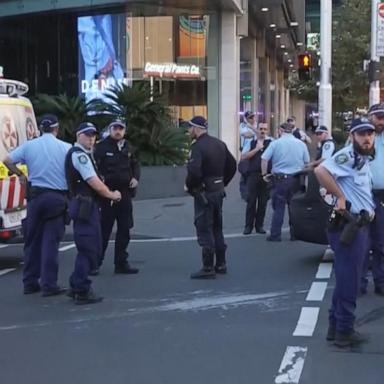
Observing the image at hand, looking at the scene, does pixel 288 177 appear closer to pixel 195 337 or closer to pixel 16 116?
pixel 16 116

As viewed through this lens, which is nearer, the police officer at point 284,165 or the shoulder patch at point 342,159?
the shoulder patch at point 342,159

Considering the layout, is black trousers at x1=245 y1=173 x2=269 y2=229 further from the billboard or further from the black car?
the billboard

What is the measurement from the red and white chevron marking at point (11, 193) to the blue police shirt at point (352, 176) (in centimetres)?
479

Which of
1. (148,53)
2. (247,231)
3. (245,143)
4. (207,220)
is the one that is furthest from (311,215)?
(148,53)

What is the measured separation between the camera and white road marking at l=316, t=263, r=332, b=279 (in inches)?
374

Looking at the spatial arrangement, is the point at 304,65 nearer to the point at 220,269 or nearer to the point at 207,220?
the point at 220,269

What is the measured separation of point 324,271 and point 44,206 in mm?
3424

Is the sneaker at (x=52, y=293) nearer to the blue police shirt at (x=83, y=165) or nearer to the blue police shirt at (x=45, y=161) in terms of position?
the blue police shirt at (x=45, y=161)

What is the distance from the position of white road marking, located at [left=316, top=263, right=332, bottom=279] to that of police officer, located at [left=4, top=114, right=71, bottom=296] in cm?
294

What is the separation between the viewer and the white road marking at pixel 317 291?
8289 mm

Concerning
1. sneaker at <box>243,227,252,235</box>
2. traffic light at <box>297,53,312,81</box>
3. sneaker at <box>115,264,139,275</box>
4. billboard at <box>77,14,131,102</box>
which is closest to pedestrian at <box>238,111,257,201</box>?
sneaker at <box>243,227,252,235</box>

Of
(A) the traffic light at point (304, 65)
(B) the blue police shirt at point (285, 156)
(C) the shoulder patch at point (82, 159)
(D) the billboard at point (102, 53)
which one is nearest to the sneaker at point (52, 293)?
(C) the shoulder patch at point (82, 159)

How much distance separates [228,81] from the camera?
26922mm

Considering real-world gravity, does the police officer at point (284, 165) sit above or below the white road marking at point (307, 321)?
above
